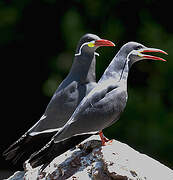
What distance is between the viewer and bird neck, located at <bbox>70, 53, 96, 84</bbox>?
174 inches

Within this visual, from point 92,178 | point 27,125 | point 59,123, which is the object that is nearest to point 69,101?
point 59,123

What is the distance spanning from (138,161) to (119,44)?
376cm

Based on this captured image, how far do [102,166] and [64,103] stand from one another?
88 cm

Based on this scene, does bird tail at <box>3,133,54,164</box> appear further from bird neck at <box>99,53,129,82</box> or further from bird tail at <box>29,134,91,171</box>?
bird neck at <box>99,53,129,82</box>

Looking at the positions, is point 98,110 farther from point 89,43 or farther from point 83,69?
point 89,43

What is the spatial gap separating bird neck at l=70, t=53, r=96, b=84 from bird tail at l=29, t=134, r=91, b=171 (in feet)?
2.84

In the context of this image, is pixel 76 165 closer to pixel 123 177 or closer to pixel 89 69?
pixel 123 177

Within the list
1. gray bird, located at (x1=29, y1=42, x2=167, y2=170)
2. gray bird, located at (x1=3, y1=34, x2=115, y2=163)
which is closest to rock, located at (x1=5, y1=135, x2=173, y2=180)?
gray bird, located at (x1=29, y1=42, x2=167, y2=170)

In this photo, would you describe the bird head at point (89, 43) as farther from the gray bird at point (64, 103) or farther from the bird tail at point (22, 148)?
the bird tail at point (22, 148)

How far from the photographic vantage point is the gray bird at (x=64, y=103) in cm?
420

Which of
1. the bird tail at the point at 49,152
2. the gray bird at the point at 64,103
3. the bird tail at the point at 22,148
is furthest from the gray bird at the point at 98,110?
the bird tail at the point at 22,148

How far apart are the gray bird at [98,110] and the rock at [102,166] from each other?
163 millimetres

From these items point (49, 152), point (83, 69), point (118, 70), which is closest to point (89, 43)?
point (83, 69)

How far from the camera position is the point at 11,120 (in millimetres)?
8383
